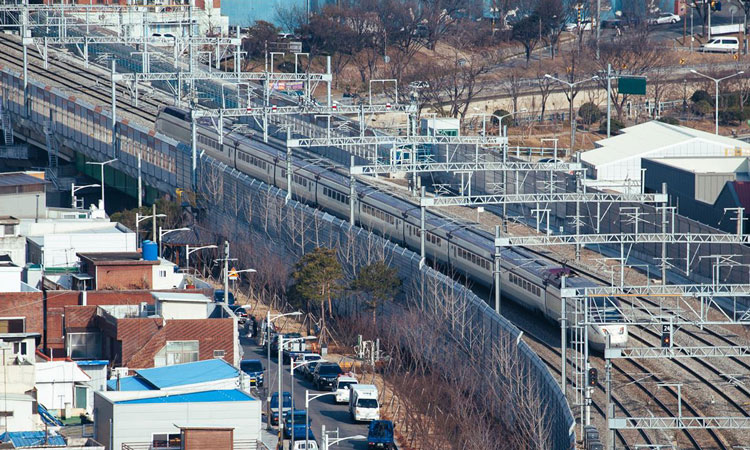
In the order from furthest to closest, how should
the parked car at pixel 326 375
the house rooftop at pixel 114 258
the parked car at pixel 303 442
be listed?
the house rooftop at pixel 114 258
the parked car at pixel 326 375
the parked car at pixel 303 442

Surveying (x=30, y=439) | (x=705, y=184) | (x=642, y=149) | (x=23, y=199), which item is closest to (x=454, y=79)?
(x=642, y=149)

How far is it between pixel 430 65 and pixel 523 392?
156 feet

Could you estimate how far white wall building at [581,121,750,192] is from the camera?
50531 millimetres

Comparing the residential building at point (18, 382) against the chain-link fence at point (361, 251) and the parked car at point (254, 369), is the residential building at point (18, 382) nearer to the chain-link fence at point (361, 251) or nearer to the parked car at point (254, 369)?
the parked car at point (254, 369)

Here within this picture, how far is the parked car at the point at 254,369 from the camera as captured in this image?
1231 inches

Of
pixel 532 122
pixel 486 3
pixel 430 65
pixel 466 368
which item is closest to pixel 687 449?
pixel 466 368

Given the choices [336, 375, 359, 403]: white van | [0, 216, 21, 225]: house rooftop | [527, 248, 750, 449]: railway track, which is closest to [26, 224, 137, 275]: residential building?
[0, 216, 21, 225]: house rooftop

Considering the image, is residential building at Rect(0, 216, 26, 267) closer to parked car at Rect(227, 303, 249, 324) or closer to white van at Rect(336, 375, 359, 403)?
parked car at Rect(227, 303, 249, 324)

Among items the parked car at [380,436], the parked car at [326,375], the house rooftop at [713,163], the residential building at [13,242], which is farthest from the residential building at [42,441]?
the house rooftop at [713,163]

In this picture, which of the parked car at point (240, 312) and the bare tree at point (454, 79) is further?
the bare tree at point (454, 79)

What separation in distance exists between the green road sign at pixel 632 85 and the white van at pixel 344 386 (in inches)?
1355

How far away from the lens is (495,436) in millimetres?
27344

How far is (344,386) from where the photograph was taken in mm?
31000

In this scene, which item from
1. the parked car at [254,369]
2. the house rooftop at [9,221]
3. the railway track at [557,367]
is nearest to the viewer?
the railway track at [557,367]
